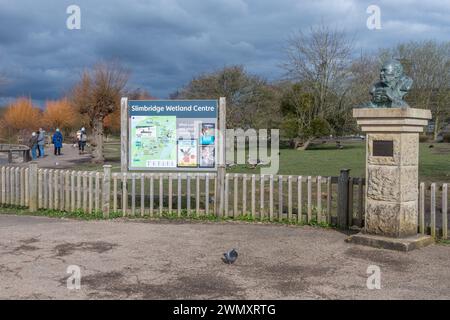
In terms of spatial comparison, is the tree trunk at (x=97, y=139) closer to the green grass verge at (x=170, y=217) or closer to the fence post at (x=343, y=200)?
Result: the green grass verge at (x=170, y=217)

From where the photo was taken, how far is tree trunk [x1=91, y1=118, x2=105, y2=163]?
2484 centimetres

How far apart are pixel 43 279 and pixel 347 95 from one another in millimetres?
37645

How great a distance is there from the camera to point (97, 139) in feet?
83.6

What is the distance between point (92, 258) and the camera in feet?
23.5

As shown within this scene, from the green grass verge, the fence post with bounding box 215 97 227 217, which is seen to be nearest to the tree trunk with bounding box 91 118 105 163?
the green grass verge

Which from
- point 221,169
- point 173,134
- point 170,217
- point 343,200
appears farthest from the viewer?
point 173,134

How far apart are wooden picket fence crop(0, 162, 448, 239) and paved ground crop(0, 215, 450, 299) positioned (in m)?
0.54

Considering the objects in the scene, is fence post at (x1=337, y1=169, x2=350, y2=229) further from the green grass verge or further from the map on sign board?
the map on sign board

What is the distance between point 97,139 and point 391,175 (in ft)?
64.5

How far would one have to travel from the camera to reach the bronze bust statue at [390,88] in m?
8.00

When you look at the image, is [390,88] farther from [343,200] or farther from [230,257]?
[230,257]

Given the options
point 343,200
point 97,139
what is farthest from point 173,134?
point 97,139

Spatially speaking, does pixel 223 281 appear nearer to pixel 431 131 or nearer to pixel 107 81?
pixel 107 81
